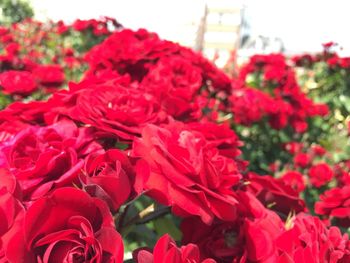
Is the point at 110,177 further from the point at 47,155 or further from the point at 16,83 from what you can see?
the point at 16,83

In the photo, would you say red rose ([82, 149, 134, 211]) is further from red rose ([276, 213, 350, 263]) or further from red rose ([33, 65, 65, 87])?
red rose ([33, 65, 65, 87])

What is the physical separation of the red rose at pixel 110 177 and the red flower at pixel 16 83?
1232mm

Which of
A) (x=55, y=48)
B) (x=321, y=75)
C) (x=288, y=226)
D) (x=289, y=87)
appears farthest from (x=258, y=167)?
(x=55, y=48)

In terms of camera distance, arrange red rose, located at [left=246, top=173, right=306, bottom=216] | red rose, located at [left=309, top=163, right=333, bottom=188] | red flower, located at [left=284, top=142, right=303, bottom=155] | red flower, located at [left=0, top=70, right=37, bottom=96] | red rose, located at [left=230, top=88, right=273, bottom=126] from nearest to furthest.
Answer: red rose, located at [left=246, top=173, right=306, bottom=216], red flower, located at [left=0, top=70, right=37, bottom=96], red rose, located at [left=309, top=163, right=333, bottom=188], red rose, located at [left=230, top=88, right=273, bottom=126], red flower, located at [left=284, top=142, right=303, bottom=155]

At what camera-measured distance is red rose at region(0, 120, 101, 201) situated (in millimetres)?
602

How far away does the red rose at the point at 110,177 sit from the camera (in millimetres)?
558

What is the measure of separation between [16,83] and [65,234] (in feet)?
4.54

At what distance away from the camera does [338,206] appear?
942mm

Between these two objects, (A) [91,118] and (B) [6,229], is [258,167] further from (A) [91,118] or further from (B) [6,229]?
(B) [6,229]

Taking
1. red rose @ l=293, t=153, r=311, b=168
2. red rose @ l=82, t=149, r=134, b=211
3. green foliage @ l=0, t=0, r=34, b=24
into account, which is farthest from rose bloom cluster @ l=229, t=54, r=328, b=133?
green foliage @ l=0, t=0, r=34, b=24

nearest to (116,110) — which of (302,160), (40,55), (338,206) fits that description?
(338,206)

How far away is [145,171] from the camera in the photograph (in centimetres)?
62

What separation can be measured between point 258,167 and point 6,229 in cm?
252

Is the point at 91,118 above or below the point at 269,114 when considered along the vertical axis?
above
